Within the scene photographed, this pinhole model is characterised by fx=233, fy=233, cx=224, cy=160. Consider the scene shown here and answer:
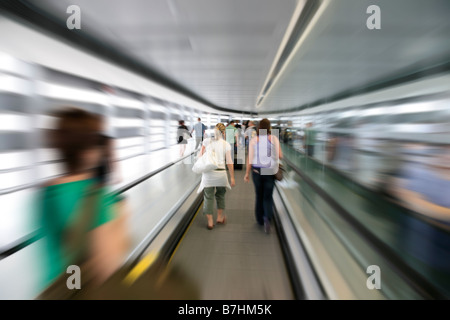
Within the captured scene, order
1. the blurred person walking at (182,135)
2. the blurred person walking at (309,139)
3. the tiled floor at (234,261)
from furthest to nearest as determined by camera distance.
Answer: the blurred person walking at (182,135) → the blurred person walking at (309,139) → the tiled floor at (234,261)

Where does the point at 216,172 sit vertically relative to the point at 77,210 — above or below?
below

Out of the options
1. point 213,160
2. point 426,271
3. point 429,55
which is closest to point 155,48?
point 213,160

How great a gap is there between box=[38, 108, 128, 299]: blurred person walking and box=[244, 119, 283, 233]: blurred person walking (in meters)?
2.69

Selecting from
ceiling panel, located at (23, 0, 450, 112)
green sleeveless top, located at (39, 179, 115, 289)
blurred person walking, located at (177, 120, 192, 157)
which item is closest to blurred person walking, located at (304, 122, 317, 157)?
ceiling panel, located at (23, 0, 450, 112)

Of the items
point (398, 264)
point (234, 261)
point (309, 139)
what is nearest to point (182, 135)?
point (309, 139)

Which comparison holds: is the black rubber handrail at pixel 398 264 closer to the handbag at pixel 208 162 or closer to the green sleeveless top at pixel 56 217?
the handbag at pixel 208 162

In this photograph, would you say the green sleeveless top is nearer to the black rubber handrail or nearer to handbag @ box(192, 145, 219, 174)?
the black rubber handrail

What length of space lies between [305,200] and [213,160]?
2.03 m

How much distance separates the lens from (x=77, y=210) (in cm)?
119

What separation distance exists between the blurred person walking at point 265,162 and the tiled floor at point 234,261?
469mm

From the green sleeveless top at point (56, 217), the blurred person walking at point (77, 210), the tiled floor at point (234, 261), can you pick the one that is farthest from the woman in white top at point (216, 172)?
the green sleeveless top at point (56, 217)

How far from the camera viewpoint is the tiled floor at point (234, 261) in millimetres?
2436

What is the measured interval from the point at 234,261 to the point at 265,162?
1.53 metres

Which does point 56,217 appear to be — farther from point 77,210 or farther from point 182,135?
point 182,135
